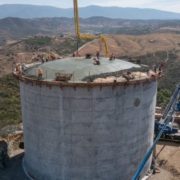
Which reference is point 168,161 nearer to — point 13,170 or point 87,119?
point 87,119

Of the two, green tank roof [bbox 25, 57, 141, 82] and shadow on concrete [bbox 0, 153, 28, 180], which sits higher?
green tank roof [bbox 25, 57, 141, 82]

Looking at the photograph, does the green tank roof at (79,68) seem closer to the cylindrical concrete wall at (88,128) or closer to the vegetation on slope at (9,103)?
the cylindrical concrete wall at (88,128)

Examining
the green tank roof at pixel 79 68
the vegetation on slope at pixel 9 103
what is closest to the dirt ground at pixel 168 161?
the green tank roof at pixel 79 68

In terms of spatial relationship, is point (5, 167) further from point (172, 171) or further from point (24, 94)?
point (172, 171)

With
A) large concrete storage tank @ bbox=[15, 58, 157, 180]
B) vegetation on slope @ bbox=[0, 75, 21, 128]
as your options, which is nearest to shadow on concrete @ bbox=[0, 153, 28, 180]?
large concrete storage tank @ bbox=[15, 58, 157, 180]

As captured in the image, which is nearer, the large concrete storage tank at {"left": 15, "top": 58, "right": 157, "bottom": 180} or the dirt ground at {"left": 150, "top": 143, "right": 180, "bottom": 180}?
the large concrete storage tank at {"left": 15, "top": 58, "right": 157, "bottom": 180}

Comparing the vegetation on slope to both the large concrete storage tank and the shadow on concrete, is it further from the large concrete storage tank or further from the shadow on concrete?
the large concrete storage tank

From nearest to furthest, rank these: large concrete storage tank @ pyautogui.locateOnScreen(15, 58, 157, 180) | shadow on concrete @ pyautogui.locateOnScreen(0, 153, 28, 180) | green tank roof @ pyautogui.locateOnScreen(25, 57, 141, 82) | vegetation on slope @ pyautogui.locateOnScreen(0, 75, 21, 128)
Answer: large concrete storage tank @ pyautogui.locateOnScreen(15, 58, 157, 180) → green tank roof @ pyautogui.locateOnScreen(25, 57, 141, 82) → shadow on concrete @ pyautogui.locateOnScreen(0, 153, 28, 180) → vegetation on slope @ pyautogui.locateOnScreen(0, 75, 21, 128)
